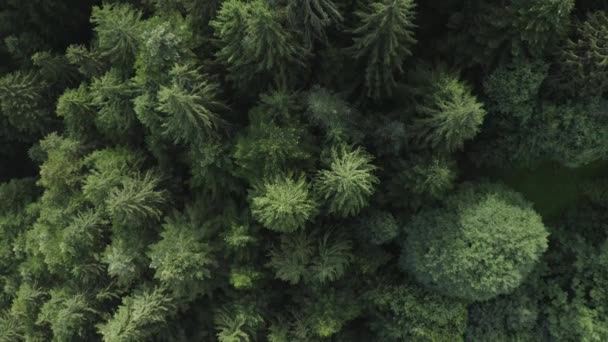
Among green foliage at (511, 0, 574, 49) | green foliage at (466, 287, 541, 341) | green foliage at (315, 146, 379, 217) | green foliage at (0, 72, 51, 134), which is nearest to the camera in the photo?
green foliage at (511, 0, 574, 49)

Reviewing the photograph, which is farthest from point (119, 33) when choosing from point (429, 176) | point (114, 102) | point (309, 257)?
point (429, 176)

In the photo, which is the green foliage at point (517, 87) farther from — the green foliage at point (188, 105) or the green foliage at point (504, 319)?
the green foliage at point (188, 105)

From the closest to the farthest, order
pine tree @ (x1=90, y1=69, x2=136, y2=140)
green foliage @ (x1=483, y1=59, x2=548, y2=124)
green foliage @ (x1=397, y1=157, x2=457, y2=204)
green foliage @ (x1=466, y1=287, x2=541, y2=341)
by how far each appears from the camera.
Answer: green foliage @ (x1=483, y1=59, x2=548, y2=124)
green foliage @ (x1=397, y1=157, x2=457, y2=204)
pine tree @ (x1=90, y1=69, x2=136, y2=140)
green foliage @ (x1=466, y1=287, x2=541, y2=341)

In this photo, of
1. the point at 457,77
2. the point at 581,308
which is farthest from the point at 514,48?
the point at 581,308

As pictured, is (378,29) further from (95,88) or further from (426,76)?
→ (95,88)

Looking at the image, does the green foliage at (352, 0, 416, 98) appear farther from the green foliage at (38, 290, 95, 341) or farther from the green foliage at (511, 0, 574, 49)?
the green foliage at (38, 290, 95, 341)

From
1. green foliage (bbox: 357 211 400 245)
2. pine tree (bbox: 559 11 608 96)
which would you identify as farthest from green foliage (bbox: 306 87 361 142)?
pine tree (bbox: 559 11 608 96)
